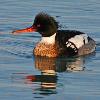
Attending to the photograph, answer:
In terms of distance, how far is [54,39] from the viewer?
1895cm

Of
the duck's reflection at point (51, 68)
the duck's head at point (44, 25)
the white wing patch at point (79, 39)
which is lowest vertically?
the duck's reflection at point (51, 68)

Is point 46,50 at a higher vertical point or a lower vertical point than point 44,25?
lower

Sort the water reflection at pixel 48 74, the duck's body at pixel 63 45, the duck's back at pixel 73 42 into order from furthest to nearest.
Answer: the duck's back at pixel 73 42 < the duck's body at pixel 63 45 < the water reflection at pixel 48 74

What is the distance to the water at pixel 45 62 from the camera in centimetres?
1386

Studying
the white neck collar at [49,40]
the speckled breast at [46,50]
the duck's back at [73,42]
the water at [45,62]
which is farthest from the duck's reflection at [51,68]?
the white neck collar at [49,40]

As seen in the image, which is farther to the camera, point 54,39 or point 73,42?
point 73,42

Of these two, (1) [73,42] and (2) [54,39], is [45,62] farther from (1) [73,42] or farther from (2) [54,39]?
(1) [73,42]

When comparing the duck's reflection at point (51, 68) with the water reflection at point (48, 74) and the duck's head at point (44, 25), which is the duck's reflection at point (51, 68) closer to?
the water reflection at point (48, 74)

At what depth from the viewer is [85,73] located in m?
15.8

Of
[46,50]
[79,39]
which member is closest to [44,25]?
[46,50]

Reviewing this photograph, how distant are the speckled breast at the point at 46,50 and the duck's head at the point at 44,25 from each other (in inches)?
13.1

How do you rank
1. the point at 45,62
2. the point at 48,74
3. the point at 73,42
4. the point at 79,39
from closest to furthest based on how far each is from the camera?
the point at 48,74 < the point at 45,62 < the point at 73,42 < the point at 79,39

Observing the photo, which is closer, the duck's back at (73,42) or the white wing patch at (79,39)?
the duck's back at (73,42)

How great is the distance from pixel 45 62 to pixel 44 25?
146 centimetres
